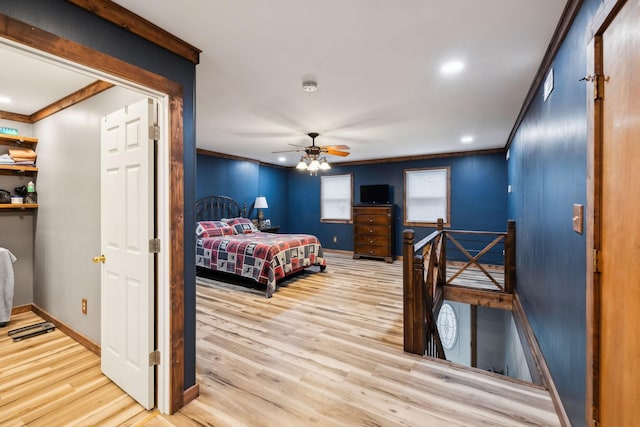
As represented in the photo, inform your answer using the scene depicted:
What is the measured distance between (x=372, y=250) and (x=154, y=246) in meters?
5.53

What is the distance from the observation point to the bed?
4387 mm

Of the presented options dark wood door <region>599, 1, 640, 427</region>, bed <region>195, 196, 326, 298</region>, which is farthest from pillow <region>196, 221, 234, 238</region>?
dark wood door <region>599, 1, 640, 427</region>

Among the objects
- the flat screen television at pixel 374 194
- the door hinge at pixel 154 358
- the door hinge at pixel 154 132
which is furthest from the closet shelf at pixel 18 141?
the flat screen television at pixel 374 194

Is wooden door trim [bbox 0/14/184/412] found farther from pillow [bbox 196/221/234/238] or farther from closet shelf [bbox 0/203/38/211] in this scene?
pillow [bbox 196/221/234/238]

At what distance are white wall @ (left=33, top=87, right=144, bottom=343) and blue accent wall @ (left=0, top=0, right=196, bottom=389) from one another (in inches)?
20.0

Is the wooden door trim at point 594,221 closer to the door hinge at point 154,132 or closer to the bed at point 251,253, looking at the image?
the door hinge at point 154,132

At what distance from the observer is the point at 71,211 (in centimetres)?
285

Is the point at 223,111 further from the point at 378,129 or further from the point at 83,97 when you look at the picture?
the point at 378,129

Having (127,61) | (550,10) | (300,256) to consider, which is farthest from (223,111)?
(550,10)

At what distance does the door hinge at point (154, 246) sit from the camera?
73.2 inches

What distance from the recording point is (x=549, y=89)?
85.7 inches

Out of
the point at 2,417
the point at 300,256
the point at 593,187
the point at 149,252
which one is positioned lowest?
the point at 2,417

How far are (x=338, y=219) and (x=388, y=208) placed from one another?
1647mm

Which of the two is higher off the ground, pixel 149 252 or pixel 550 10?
pixel 550 10
